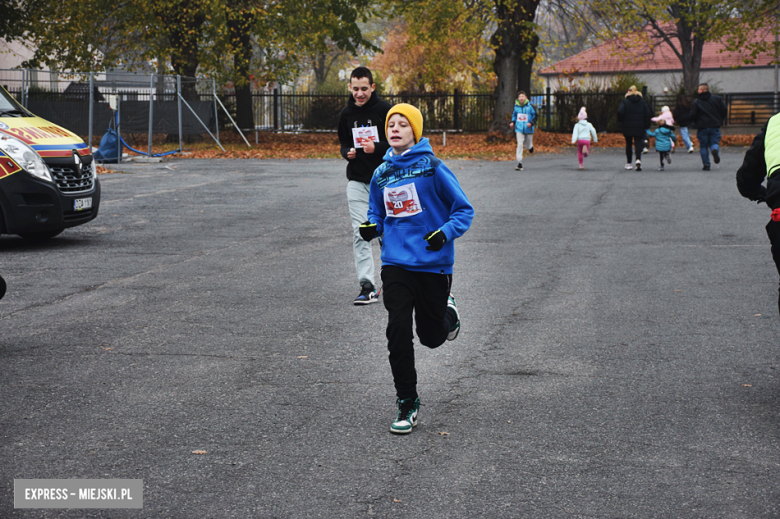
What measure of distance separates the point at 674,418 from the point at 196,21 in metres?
30.3

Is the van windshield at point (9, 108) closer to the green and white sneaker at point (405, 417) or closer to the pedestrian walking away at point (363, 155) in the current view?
the pedestrian walking away at point (363, 155)

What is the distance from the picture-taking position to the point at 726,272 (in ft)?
28.7

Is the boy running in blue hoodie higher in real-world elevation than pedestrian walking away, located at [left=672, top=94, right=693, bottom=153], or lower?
lower

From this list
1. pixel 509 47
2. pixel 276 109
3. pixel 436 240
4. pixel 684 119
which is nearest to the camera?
pixel 436 240

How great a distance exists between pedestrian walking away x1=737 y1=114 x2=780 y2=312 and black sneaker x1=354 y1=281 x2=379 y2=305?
3488 mm

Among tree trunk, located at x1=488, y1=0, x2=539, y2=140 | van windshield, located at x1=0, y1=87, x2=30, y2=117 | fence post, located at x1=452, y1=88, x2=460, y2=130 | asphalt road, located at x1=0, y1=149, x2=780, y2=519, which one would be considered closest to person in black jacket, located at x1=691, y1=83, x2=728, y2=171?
asphalt road, located at x1=0, y1=149, x2=780, y2=519

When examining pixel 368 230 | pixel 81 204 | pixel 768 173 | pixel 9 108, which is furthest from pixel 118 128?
pixel 768 173

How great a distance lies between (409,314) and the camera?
14.6 ft

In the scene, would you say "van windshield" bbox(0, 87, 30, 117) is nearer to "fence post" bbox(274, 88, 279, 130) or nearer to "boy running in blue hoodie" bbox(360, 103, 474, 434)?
"boy running in blue hoodie" bbox(360, 103, 474, 434)

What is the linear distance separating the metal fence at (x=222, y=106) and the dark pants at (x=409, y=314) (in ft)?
73.4

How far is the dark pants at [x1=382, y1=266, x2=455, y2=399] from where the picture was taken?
440 cm

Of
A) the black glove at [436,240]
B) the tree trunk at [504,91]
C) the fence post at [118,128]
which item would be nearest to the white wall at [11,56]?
the fence post at [118,128]

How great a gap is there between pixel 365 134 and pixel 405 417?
3.73m

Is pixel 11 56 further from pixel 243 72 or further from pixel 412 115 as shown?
pixel 412 115
